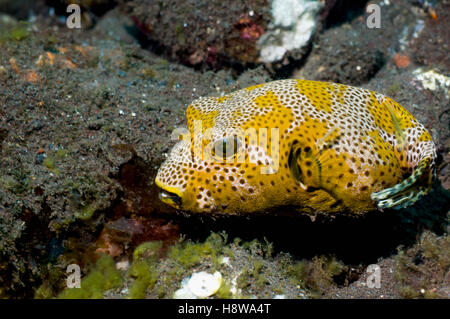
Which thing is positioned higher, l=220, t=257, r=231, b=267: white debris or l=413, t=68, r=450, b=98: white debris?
l=413, t=68, r=450, b=98: white debris

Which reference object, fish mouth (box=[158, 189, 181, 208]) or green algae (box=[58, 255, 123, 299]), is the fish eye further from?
green algae (box=[58, 255, 123, 299])

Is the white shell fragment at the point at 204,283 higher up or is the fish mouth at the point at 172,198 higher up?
the fish mouth at the point at 172,198

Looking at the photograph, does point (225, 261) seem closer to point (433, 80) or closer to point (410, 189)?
point (410, 189)

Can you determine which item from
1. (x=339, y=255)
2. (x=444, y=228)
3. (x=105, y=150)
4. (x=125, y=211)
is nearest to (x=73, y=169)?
(x=105, y=150)

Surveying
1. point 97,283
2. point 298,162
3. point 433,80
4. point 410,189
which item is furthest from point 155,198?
point 433,80

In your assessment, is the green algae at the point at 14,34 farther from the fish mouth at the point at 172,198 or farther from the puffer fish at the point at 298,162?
the fish mouth at the point at 172,198

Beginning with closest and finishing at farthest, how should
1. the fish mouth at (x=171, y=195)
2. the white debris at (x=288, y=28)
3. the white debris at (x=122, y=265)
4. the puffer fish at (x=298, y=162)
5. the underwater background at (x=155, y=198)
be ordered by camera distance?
the puffer fish at (x=298, y=162), the fish mouth at (x=171, y=195), the underwater background at (x=155, y=198), the white debris at (x=122, y=265), the white debris at (x=288, y=28)

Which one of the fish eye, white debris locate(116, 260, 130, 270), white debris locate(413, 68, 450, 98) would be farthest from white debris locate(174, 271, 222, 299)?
white debris locate(413, 68, 450, 98)

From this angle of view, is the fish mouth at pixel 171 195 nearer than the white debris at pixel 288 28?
Yes

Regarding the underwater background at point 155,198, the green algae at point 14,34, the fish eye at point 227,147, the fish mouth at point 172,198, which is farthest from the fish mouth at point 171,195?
the green algae at point 14,34
